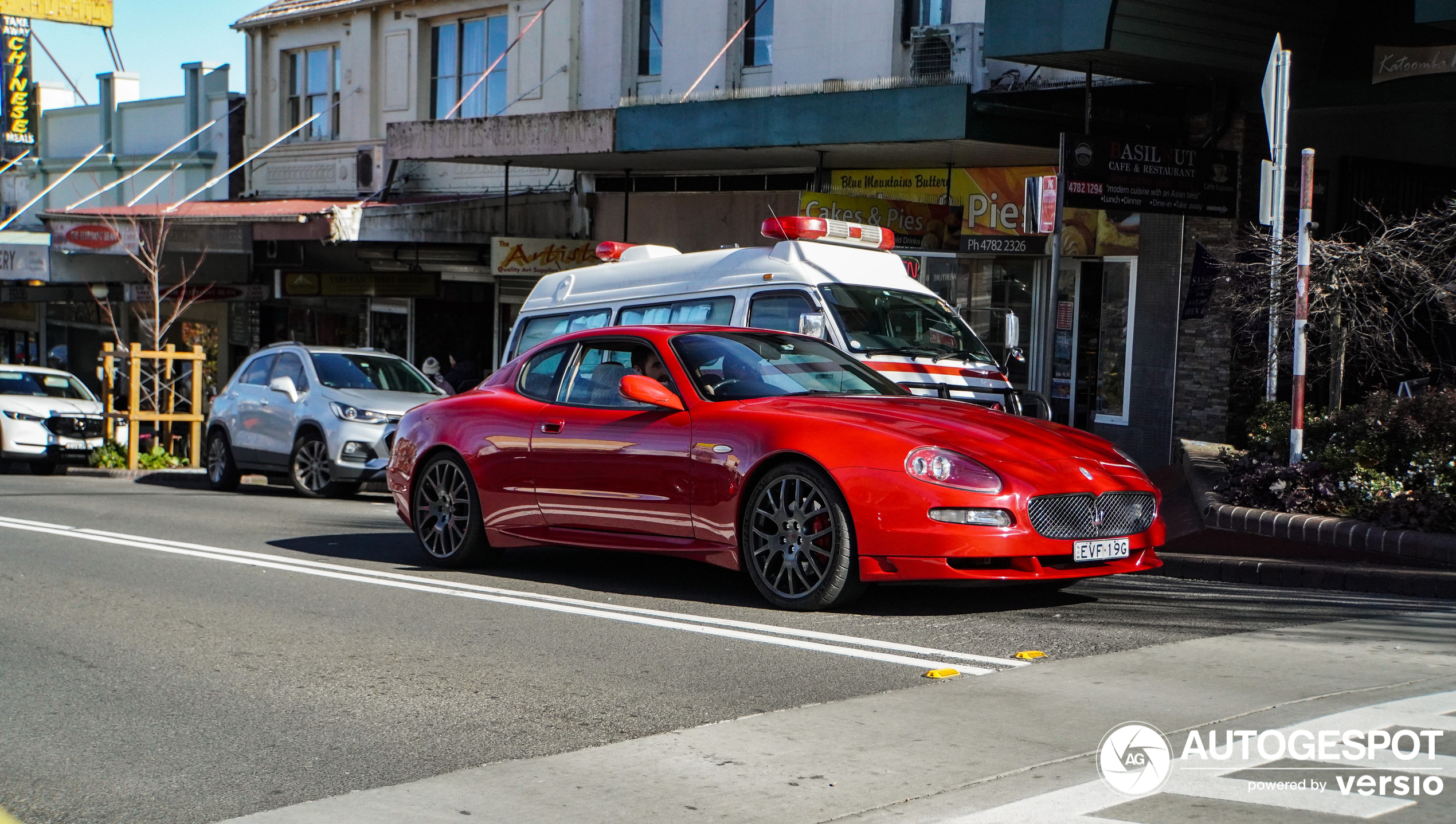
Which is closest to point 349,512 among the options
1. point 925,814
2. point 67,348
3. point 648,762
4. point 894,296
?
point 894,296

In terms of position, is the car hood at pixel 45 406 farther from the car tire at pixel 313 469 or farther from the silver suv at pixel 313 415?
the car tire at pixel 313 469

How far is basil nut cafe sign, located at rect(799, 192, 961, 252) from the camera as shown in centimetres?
1669

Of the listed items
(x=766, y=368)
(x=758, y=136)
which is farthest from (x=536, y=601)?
(x=758, y=136)

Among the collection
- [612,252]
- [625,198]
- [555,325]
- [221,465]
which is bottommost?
[221,465]

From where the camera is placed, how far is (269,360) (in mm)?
17438

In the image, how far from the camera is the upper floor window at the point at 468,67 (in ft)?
85.5

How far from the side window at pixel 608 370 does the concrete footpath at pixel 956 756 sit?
10.5ft

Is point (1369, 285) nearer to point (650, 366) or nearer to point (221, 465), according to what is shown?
point (650, 366)

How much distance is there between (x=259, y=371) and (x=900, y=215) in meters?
7.63

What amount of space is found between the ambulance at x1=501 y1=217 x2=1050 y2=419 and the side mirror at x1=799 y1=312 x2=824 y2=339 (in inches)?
0.4

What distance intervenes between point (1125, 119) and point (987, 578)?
34.4 feet

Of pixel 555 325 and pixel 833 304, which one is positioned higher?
pixel 833 304

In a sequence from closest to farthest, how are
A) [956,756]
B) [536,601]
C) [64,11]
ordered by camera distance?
[956,756] < [536,601] < [64,11]

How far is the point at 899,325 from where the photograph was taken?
12289 millimetres
